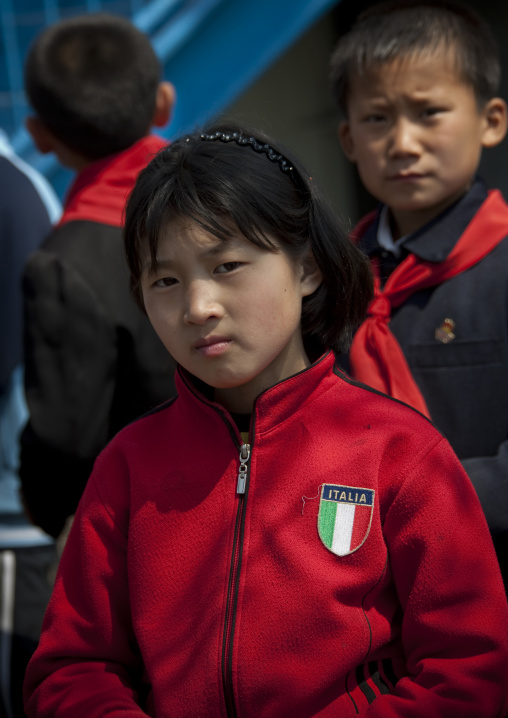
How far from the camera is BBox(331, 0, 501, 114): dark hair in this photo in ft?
6.95

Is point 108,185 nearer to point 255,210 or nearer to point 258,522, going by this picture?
point 255,210

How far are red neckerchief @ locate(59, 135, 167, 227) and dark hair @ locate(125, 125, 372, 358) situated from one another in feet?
2.45

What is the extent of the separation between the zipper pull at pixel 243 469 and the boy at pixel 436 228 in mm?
490

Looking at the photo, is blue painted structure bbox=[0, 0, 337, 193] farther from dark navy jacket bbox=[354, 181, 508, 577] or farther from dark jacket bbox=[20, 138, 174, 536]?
dark navy jacket bbox=[354, 181, 508, 577]

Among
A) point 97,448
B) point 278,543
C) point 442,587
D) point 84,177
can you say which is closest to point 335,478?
point 278,543

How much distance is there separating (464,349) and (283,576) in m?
0.74

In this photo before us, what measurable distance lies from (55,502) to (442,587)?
1.34m

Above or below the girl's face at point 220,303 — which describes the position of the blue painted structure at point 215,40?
above

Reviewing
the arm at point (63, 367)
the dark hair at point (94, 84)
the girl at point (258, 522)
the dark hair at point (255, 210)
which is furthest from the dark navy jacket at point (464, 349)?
the dark hair at point (94, 84)

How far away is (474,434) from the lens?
1910mm

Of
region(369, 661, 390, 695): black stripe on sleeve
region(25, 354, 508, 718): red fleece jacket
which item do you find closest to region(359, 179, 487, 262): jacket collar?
region(25, 354, 508, 718): red fleece jacket

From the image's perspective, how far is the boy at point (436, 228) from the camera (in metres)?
1.91

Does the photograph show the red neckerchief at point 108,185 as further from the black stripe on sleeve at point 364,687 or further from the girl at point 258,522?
the black stripe on sleeve at point 364,687

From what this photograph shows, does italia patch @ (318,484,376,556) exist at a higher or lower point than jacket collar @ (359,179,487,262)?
lower
